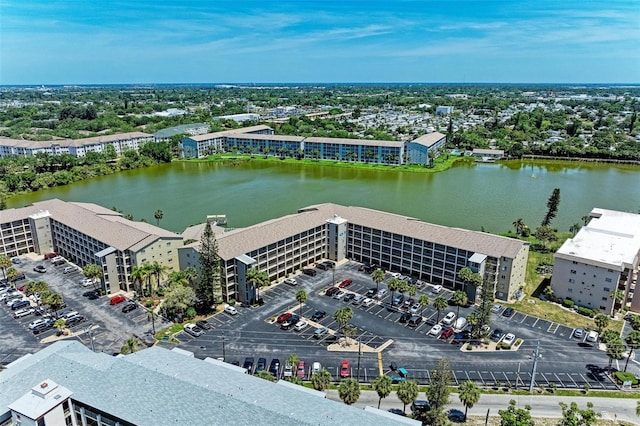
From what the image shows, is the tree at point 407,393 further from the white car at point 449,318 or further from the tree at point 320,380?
the white car at point 449,318

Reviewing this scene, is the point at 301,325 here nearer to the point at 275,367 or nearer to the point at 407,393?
the point at 275,367

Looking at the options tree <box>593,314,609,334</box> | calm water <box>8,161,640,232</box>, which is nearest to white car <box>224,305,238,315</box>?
calm water <box>8,161,640,232</box>

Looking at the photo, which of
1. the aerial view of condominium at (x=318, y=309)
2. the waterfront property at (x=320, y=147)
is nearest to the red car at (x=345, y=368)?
the aerial view of condominium at (x=318, y=309)

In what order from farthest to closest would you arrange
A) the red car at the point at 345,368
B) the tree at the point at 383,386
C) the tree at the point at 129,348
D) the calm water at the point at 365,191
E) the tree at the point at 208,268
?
the calm water at the point at 365,191 < the tree at the point at 208,268 < the tree at the point at 129,348 < the red car at the point at 345,368 < the tree at the point at 383,386

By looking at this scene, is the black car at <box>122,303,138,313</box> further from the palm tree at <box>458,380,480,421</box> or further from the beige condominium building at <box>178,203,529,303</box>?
the palm tree at <box>458,380,480,421</box>

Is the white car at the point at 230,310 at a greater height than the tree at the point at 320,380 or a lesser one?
lesser

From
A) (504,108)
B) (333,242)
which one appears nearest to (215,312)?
(333,242)

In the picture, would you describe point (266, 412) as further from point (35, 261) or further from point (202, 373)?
point (35, 261)
